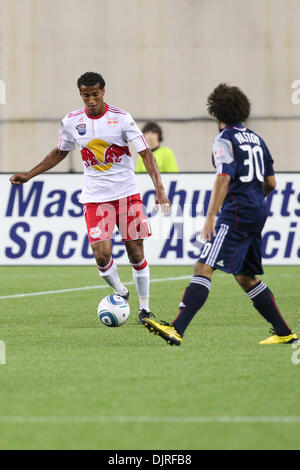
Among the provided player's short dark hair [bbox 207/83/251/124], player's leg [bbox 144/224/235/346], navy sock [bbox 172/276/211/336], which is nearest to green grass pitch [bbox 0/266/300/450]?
player's leg [bbox 144/224/235/346]

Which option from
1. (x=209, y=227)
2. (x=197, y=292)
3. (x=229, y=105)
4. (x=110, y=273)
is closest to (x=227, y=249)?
(x=209, y=227)

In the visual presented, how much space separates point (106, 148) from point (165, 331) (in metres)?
2.32

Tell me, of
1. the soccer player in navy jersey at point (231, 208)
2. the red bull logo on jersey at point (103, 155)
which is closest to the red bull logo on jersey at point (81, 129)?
the red bull logo on jersey at point (103, 155)

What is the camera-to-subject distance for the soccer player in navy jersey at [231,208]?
7122 millimetres

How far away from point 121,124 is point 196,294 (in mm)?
2310

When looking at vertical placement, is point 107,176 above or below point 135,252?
above

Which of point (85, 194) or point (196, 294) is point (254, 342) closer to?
point (196, 294)

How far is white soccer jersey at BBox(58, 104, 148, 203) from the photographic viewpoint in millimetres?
9000

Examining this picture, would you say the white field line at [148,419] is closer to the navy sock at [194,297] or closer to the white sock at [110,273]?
the navy sock at [194,297]

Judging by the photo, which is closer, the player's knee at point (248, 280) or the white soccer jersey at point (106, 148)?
the player's knee at point (248, 280)

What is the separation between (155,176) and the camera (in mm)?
8695

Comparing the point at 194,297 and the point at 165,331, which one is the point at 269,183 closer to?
the point at 194,297

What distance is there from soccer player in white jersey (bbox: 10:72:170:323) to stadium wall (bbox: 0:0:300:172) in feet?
45.5

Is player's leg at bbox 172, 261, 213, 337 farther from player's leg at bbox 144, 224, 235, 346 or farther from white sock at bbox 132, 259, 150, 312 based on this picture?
white sock at bbox 132, 259, 150, 312
